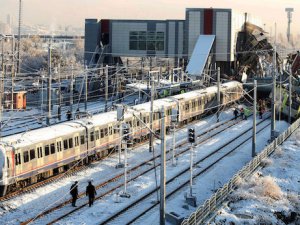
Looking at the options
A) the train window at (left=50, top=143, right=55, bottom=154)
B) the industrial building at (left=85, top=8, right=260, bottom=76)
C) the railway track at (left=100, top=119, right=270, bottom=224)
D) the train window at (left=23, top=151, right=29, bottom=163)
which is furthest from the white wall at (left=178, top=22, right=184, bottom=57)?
the train window at (left=23, top=151, right=29, bottom=163)

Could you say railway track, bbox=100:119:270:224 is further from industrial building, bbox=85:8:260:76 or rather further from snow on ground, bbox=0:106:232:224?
industrial building, bbox=85:8:260:76

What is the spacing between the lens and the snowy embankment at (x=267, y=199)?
21516mm

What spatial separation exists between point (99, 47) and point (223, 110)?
23.7 meters

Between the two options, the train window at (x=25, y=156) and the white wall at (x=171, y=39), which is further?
the white wall at (x=171, y=39)

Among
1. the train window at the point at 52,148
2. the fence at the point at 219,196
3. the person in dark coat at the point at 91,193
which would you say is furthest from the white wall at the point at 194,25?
the person in dark coat at the point at 91,193

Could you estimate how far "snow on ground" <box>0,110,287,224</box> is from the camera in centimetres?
2122

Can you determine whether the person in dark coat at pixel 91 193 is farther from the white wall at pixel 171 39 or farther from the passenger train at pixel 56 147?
the white wall at pixel 171 39

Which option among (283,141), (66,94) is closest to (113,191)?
(283,141)

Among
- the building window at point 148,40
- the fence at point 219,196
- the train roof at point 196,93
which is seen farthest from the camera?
the building window at point 148,40

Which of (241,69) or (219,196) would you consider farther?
(241,69)

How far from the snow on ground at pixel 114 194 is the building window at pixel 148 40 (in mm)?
35354

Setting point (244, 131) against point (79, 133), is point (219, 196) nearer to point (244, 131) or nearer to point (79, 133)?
point (79, 133)

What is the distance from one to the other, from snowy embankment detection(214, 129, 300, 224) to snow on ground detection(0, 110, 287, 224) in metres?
1.73

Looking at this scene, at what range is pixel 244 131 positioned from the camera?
4344cm
